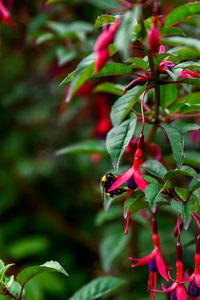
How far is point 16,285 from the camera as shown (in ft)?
2.18

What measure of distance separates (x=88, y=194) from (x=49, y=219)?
0.71ft

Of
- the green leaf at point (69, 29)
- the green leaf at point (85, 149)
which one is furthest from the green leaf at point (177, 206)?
the green leaf at point (69, 29)

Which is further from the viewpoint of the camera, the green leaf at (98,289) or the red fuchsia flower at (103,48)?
the green leaf at (98,289)

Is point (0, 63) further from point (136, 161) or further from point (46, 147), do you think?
point (136, 161)

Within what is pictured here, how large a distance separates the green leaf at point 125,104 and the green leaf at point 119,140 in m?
0.03

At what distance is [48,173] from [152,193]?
57.2 inches

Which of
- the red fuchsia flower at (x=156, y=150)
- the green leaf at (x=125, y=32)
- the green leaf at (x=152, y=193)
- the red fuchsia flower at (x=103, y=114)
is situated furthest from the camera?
the red fuchsia flower at (x=103, y=114)

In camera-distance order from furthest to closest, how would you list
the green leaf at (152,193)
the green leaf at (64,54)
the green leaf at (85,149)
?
1. the green leaf at (64,54)
2. the green leaf at (85,149)
3. the green leaf at (152,193)

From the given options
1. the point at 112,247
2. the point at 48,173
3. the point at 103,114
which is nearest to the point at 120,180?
the point at 112,247

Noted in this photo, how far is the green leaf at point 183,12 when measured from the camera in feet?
1.98

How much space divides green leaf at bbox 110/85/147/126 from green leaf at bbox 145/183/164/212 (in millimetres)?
106

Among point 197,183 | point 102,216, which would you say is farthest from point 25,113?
point 197,183

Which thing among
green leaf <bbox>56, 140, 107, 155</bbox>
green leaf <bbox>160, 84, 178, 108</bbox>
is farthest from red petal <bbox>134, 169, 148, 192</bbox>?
green leaf <bbox>56, 140, 107, 155</bbox>

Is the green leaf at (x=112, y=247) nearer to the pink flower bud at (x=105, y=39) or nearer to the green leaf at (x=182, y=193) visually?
the green leaf at (x=182, y=193)
